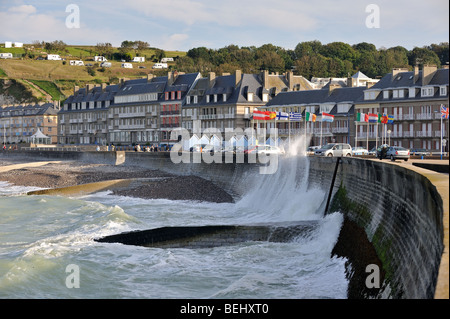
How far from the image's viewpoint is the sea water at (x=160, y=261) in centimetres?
2019

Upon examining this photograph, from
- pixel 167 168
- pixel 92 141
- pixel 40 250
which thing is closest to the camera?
pixel 40 250

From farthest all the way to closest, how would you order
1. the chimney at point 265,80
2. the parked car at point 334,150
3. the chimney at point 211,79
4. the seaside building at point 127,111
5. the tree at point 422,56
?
the tree at point 422,56 < the seaside building at point 127,111 < the chimney at point 211,79 < the chimney at point 265,80 < the parked car at point 334,150

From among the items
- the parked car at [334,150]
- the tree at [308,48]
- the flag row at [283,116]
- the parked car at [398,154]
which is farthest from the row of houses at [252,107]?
the tree at [308,48]

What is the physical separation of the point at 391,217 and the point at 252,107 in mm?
83843

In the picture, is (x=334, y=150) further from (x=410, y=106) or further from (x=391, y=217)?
(x=391, y=217)

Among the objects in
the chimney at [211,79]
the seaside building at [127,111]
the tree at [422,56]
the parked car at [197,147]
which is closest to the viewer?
the parked car at [197,147]

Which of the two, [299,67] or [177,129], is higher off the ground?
[299,67]

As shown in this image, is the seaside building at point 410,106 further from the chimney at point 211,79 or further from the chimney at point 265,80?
the chimney at point 211,79

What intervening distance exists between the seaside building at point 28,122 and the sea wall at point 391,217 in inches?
5028
